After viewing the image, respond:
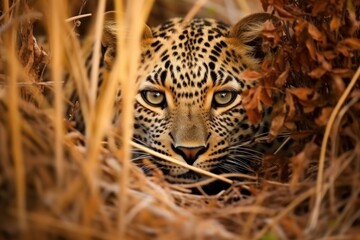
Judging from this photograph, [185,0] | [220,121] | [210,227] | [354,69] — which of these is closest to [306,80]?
[354,69]

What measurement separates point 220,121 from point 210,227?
4.07 feet

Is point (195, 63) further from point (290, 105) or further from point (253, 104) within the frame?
point (290, 105)

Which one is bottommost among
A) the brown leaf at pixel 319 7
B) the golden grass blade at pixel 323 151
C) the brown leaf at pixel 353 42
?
the golden grass blade at pixel 323 151

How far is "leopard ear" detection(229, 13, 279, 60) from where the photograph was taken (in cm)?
416

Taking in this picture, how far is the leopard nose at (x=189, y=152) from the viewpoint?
3.93 metres

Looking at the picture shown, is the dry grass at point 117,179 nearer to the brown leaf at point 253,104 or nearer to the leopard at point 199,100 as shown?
the brown leaf at point 253,104

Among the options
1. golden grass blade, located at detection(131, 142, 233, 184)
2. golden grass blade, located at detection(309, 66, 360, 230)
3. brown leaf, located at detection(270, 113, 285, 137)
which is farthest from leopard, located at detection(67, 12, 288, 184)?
golden grass blade, located at detection(309, 66, 360, 230)

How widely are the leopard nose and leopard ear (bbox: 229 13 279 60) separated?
2.18 ft

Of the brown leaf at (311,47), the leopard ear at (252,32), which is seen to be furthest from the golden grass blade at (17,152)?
the leopard ear at (252,32)

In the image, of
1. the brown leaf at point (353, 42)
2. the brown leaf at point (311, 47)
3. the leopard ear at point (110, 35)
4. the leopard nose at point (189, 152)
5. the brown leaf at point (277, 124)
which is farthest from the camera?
the leopard ear at point (110, 35)

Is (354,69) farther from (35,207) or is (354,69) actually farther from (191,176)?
(35,207)

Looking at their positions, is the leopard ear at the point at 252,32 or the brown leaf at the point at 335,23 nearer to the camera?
the brown leaf at the point at 335,23

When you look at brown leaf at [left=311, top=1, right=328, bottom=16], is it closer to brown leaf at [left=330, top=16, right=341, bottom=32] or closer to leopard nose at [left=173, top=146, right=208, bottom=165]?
brown leaf at [left=330, top=16, right=341, bottom=32]

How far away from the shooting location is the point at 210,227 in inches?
117
